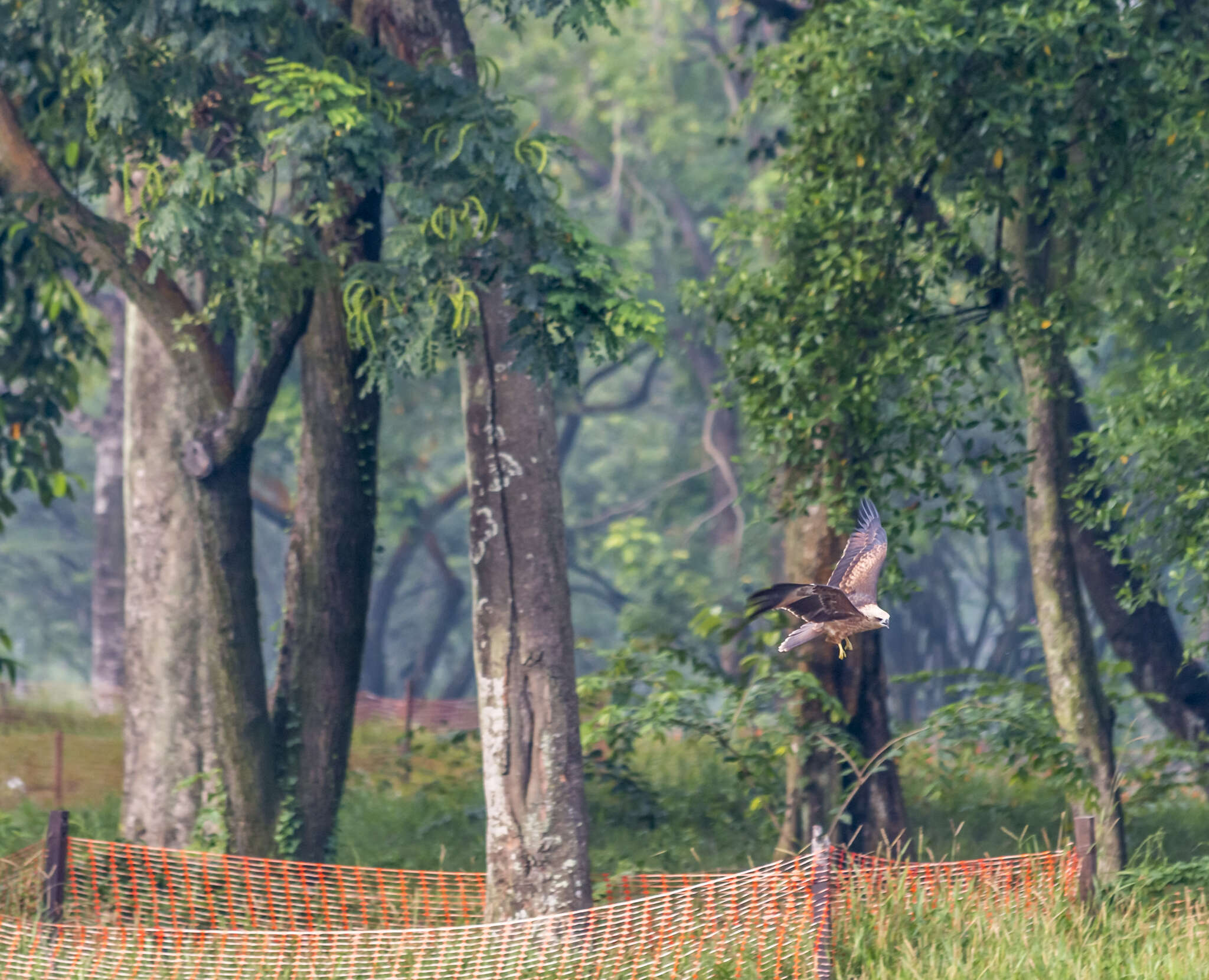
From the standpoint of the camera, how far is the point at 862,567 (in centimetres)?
591

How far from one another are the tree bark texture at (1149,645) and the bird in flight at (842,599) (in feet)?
27.6

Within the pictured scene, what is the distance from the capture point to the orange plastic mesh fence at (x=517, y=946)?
24.4 feet

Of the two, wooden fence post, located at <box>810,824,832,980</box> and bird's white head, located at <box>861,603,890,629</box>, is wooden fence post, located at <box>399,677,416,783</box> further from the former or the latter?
bird's white head, located at <box>861,603,890,629</box>

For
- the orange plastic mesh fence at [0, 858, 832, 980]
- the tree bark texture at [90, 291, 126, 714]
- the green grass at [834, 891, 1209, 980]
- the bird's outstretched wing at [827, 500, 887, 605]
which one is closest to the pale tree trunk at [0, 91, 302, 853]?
the orange plastic mesh fence at [0, 858, 832, 980]

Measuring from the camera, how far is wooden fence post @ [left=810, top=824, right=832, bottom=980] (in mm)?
6789

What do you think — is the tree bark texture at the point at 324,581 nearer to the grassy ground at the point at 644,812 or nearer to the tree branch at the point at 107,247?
the tree branch at the point at 107,247

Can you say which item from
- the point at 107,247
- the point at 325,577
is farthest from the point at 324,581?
the point at 107,247

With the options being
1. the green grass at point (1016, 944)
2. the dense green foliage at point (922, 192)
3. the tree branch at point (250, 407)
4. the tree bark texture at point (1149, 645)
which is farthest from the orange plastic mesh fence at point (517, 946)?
the tree bark texture at point (1149, 645)

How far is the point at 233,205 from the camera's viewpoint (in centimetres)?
904

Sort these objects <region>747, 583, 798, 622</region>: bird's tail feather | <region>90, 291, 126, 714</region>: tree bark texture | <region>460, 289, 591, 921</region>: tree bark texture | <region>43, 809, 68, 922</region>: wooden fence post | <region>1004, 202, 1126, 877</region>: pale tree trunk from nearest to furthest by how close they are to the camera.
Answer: <region>747, 583, 798, 622</region>: bird's tail feather
<region>43, 809, 68, 922</region>: wooden fence post
<region>460, 289, 591, 921</region>: tree bark texture
<region>1004, 202, 1126, 877</region>: pale tree trunk
<region>90, 291, 126, 714</region>: tree bark texture

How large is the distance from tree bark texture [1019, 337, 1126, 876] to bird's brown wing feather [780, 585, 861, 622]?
4751mm

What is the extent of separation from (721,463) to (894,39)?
14.4 meters

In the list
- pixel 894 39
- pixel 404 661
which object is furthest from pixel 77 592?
pixel 894 39

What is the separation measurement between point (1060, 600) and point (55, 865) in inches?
273
